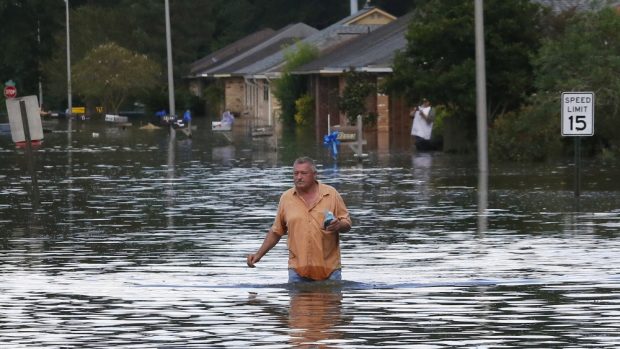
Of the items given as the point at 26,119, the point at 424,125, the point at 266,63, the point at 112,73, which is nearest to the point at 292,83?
the point at 266,63

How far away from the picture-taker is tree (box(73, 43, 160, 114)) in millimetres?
104875

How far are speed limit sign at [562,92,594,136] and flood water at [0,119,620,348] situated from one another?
1.14 m

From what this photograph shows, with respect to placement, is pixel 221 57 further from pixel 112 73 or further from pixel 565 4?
pixel 565 4

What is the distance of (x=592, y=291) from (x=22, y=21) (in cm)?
11231

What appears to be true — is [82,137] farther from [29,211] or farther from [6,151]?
[29,211]

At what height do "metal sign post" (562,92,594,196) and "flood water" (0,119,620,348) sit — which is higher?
"metal sign post" (562,92,594,196)

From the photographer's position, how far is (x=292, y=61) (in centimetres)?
8488

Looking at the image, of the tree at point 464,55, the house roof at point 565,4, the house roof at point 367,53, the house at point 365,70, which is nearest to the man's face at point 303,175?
the tree at point 464,55

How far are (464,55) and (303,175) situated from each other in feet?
99.3

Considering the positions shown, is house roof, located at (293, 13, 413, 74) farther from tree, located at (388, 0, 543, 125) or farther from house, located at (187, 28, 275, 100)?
house, located at (187, 28, 275, 100)

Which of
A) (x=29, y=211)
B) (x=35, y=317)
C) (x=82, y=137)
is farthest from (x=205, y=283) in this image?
(x=82, y=137)

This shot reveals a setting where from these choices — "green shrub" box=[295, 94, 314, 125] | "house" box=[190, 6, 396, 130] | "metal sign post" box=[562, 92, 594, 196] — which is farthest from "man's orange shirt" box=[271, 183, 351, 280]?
"green shrub" box=[295, 94, 314, 125]

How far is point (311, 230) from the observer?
1499 centimetres

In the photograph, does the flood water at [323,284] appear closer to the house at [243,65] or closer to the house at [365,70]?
the house at [365,70]
